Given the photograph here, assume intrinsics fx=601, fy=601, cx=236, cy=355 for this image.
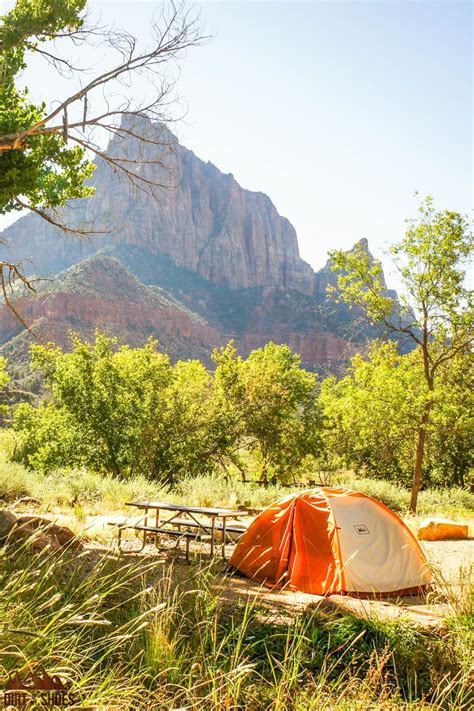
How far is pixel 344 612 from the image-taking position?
A: 564 cm

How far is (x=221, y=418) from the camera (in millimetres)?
22016

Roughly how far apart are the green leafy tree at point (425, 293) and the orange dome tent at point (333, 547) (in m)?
6.88

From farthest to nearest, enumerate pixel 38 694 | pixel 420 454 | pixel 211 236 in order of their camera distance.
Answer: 1. pixel 211 236
2. pixel 420 454
3. pixel 38 694

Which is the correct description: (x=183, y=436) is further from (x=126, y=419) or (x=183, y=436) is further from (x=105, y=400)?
(x=105, y=400)

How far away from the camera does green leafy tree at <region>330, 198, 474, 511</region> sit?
1499 centimetres

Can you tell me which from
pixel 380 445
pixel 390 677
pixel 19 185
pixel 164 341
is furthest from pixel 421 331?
pixel 164 341

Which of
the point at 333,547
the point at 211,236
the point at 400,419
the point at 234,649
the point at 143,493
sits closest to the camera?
the point at 234,649

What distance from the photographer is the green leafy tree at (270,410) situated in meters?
24.0

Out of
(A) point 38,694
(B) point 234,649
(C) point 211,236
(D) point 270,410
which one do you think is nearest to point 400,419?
(D) point 270,410

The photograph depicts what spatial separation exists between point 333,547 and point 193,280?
11323 cm

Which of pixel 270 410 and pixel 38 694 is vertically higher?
pixel 270 410

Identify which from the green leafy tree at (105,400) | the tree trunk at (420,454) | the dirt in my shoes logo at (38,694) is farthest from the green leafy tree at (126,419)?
the dirt in my shoes logo at (38,694)

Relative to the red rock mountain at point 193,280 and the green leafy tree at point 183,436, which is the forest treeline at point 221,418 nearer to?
the green leafy tree at point 183,436

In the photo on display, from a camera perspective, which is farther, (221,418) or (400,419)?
(221,418)
